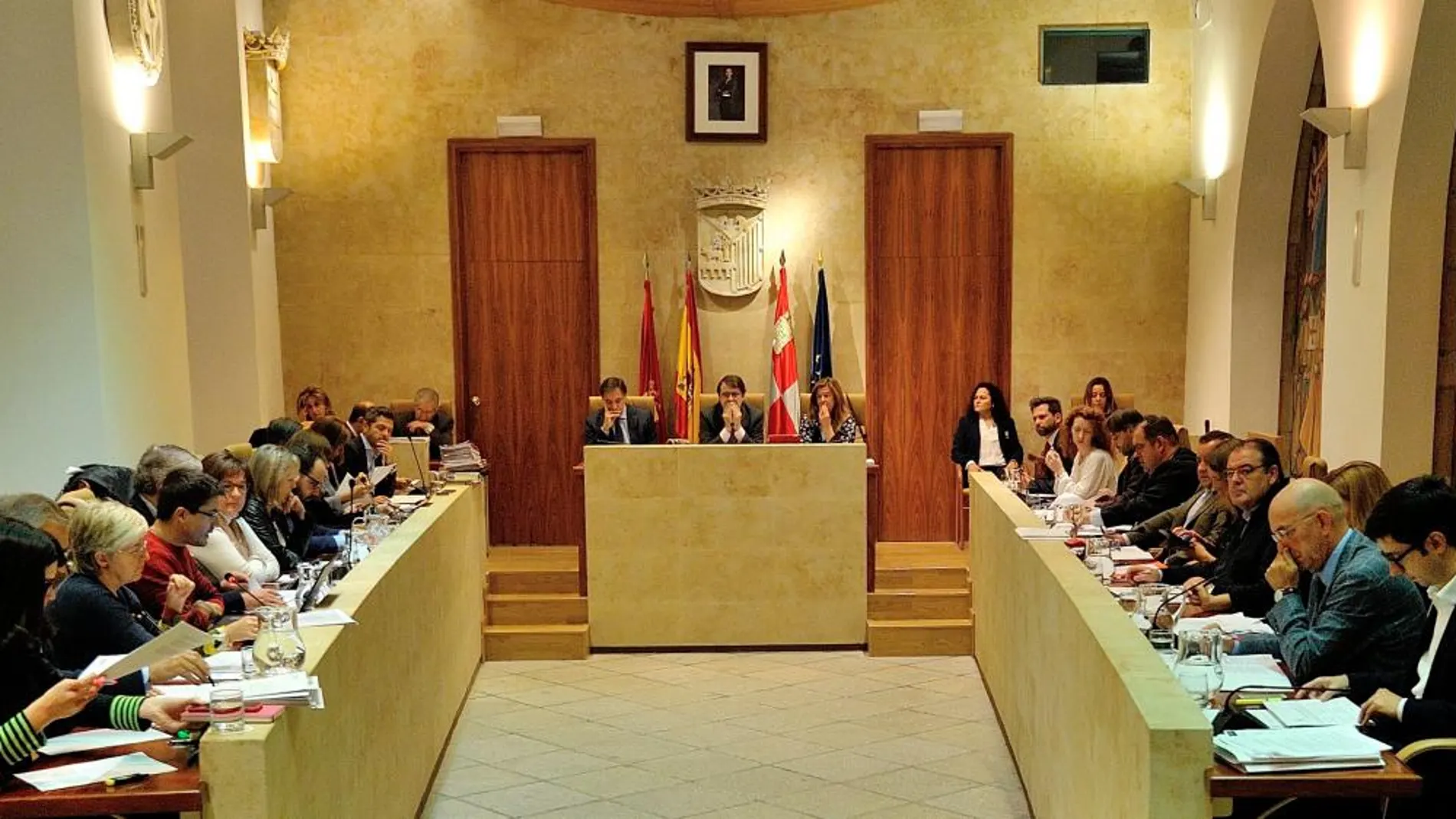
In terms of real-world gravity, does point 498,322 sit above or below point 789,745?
above

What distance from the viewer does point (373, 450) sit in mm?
8359

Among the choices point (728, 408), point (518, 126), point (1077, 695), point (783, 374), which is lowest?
point (1077, 695)

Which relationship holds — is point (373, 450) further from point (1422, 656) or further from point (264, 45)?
point (1422, 656)

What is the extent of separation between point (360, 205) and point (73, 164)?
4.41m

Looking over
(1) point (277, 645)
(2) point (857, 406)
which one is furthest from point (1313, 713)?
(2) point (857, 406)

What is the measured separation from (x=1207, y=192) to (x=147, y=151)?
6675mm

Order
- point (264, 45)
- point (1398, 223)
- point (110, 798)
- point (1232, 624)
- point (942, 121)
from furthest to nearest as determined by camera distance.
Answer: point (942, 121) < point (264, 45) < point (1398, 223) < point (1232, 624) < point (110, 798)

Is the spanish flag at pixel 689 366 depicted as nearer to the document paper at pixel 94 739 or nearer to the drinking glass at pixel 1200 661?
the drinking glass at pixel 1200 661

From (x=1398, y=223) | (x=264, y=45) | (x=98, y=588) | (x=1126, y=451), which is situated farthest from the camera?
(x=264, y=45)

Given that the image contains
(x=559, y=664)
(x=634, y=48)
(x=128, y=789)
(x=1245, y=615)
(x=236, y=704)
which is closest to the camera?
(x=128, y=789)

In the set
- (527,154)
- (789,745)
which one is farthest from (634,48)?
(789,745)

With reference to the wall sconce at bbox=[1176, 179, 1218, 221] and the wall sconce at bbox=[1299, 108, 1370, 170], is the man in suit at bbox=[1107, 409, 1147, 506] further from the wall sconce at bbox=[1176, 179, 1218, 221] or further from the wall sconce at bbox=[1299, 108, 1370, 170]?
the wall sconce at bbox=[1176, 179, 1218, 221]

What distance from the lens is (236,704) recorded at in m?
3.24

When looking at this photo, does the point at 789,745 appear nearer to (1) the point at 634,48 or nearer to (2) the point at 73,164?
(2) the point at 73,164
